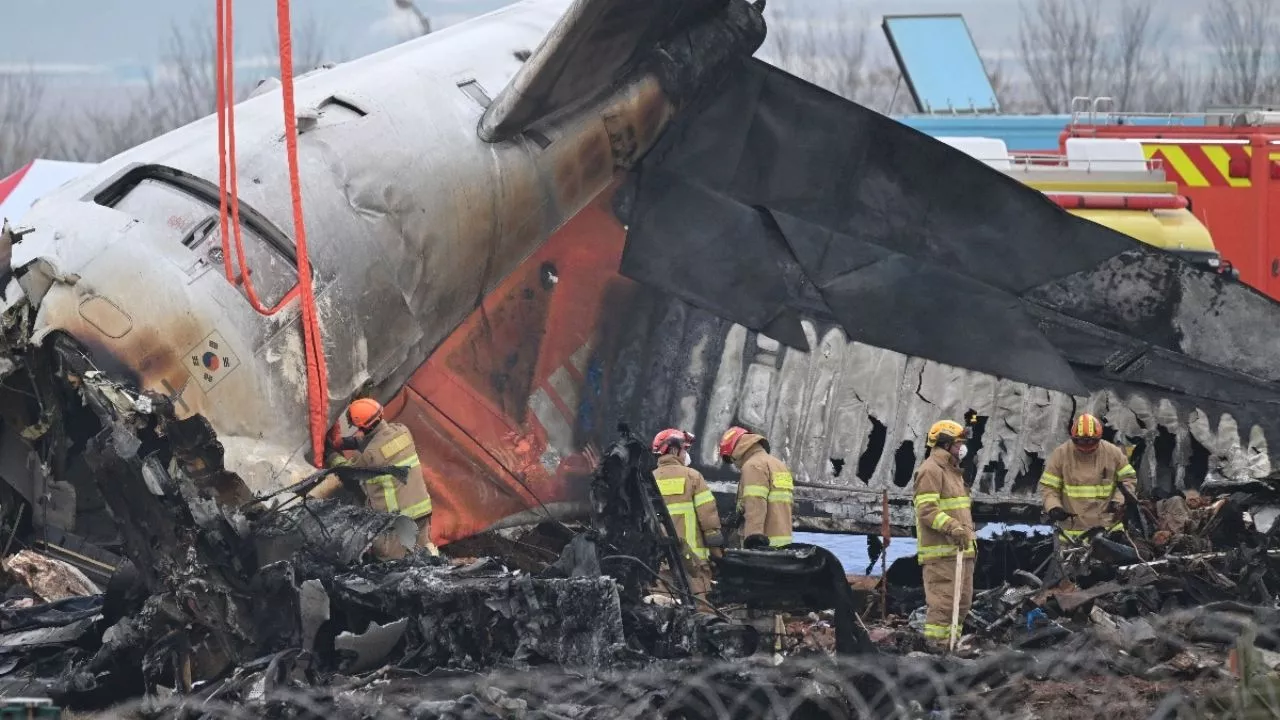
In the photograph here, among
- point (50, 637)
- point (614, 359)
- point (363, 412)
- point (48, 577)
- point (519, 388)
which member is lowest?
point (50, 637)

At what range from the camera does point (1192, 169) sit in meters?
17.8

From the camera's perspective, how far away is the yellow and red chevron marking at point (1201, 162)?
17.5 m

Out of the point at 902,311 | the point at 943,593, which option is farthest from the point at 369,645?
the point at 902,311

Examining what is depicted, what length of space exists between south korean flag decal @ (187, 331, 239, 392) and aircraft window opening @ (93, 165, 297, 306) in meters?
0.35

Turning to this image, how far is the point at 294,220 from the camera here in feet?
31.8

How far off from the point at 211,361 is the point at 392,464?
4.64 feet

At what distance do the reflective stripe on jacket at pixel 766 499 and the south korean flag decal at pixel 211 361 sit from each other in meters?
3.45

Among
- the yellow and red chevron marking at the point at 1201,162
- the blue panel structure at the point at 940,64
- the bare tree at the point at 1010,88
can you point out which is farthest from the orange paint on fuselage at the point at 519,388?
the bare tree at the point at 1010,88

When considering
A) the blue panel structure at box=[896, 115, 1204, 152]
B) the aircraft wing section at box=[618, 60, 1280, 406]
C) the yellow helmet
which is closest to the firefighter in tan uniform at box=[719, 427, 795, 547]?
the yellow helmet

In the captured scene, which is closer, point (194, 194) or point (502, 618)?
point (502, 618)

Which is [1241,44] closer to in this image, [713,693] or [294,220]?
[294,220]

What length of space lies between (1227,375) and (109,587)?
7.93m

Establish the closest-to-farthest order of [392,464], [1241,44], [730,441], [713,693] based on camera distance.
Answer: [713,693]
[392,464]
[730,441]
[1241,44]

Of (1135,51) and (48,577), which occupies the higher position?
(1135,51)
